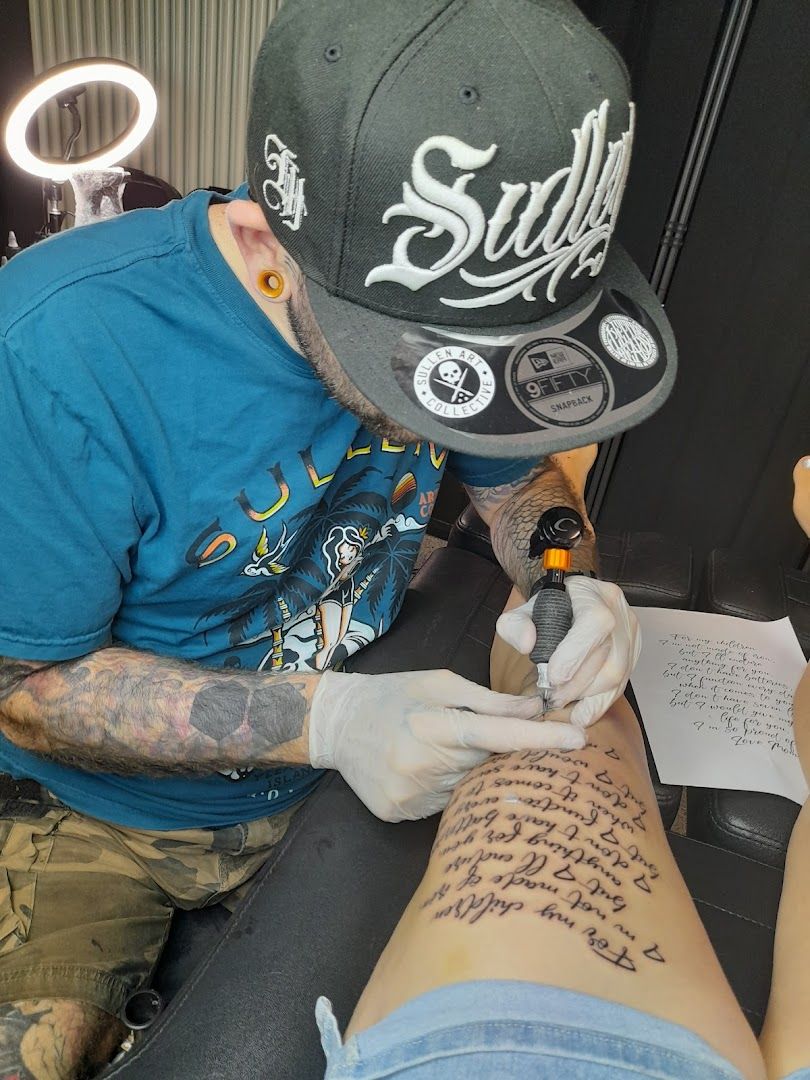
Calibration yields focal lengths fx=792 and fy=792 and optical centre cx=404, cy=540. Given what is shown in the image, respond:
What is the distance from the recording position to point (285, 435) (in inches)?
35.3

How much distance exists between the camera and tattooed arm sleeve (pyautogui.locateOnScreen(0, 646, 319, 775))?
2.90 ft

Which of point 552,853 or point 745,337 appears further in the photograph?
point 745,337

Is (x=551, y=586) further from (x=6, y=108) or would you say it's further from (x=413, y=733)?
(x=6, y=108)

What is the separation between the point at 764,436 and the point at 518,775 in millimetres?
2068

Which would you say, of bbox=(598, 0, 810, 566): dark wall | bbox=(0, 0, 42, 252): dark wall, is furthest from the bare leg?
bbox=(0, 0, 42, 252): dark wall

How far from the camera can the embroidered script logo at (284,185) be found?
2.17ft

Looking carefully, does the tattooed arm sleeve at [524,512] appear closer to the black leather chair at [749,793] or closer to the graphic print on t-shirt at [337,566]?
the graphic print on t-shirt at [337,566]

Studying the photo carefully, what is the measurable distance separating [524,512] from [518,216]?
2.20ft

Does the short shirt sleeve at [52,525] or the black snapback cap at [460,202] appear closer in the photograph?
the black snapback cap at [460,202]

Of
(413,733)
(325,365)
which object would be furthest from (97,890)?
(325,365)

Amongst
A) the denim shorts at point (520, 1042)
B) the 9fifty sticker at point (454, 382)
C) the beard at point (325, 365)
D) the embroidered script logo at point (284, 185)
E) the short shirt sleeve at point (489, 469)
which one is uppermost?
the embroidered script logo at point (284, 185)

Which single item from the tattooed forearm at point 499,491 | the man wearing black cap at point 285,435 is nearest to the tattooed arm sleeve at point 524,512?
the tattooed forearm at point 499,491

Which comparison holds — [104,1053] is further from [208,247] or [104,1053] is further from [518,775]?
[208,247]

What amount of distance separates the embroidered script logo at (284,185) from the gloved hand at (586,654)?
0.55 meters
